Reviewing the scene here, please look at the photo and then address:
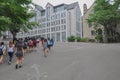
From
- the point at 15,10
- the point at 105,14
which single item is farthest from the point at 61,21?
the point at 15,10

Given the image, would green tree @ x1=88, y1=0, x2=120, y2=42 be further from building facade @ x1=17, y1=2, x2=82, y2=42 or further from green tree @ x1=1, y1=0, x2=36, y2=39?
building facade @ x1=17, y1=2, x2=82, y2=42

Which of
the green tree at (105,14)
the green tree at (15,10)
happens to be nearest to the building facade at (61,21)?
the green tree at (105,14)

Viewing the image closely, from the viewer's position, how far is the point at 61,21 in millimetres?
107938

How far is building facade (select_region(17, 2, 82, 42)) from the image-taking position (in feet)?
343

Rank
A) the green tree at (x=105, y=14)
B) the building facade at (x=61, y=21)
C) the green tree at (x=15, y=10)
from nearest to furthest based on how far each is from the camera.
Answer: the green tree at (x=15, y=10) → the green tree at (x=105, y=14) → the building facade at (x=61, y=21)

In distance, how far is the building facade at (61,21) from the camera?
10444 cm

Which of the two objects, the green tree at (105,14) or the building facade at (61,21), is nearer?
the green tree at (105,14)

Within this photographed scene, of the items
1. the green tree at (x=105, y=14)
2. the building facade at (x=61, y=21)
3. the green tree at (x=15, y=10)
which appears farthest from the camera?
the building facade at (x=61, y=21)

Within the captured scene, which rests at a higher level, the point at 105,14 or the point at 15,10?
the point at 105,14

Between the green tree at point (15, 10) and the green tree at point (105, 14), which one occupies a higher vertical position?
the green tree at point (105, 14)

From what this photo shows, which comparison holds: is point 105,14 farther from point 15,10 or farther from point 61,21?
point 61,21

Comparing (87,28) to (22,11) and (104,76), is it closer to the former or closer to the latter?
(22,11)

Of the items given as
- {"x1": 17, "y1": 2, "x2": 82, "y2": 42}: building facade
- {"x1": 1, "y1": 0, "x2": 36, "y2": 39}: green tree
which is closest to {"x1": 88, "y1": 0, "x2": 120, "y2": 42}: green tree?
{"x1": 1, "y1": 0, "x2": 36, "y2": 39}: green tree

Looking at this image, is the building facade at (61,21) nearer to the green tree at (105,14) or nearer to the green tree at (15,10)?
the green tree at (105,14)
